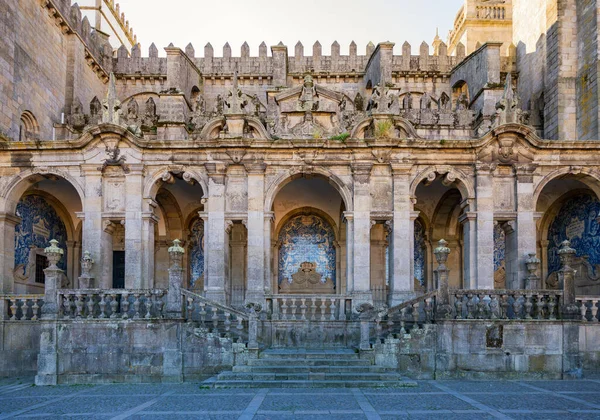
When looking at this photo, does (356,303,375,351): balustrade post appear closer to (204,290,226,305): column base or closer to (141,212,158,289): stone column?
(204,290,226,305): column base

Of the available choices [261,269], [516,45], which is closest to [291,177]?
[261,269]

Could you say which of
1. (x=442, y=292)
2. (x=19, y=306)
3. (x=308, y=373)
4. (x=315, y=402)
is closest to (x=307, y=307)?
(x=308, y=373)

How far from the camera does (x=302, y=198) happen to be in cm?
2211

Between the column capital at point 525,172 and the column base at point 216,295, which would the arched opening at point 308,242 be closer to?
the column base at point 216,295

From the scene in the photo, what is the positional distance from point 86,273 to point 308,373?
7275 millimetres

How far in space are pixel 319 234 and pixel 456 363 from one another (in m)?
9.01

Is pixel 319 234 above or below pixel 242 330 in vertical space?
above

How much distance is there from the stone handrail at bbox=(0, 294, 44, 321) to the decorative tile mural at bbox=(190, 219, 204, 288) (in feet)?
21.5

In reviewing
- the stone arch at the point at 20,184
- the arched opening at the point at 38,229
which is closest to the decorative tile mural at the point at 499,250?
the stone arch at the point at 20,184

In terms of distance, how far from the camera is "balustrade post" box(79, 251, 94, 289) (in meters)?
16.7

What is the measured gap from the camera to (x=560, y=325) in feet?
48.1

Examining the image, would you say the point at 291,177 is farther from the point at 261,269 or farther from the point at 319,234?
the point at 319,234

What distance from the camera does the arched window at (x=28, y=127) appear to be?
814 inches

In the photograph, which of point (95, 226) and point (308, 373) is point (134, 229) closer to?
point (95, 226)
